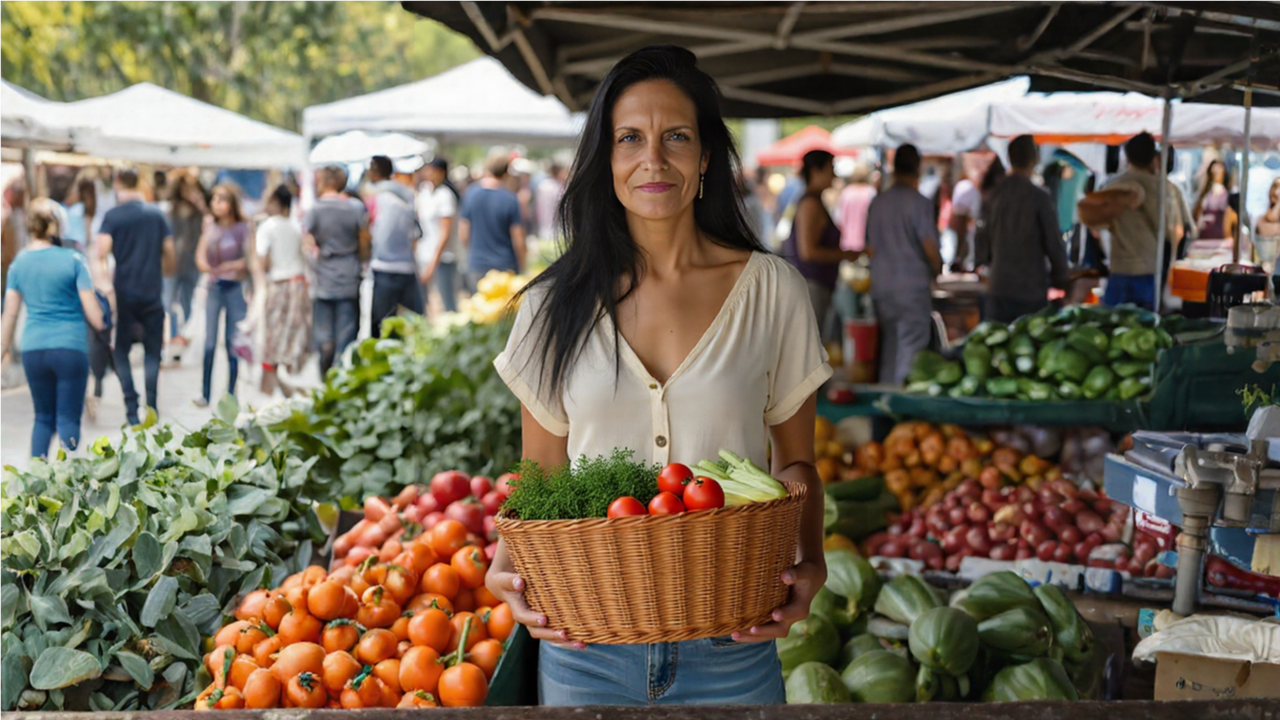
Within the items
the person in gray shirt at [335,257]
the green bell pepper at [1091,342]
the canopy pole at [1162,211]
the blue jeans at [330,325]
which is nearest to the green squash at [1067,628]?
the green bell pepper at [1091,342]

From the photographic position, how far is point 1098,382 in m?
5.40

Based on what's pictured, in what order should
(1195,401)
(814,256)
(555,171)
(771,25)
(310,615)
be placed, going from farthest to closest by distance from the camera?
1. (555,171)
2. (814,256)
3. (771,25)
4. (1195,401)
5. (310,615)

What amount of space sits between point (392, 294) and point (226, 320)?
9.41ft

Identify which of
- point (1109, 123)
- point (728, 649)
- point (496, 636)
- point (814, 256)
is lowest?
point (496, 636)

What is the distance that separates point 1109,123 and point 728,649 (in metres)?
5.03

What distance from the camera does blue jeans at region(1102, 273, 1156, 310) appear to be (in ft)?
18.5

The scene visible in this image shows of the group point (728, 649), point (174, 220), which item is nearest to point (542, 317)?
point (728, 649)

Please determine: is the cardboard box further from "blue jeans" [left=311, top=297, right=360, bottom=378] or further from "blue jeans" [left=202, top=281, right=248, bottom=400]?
"blue jeans" [left=311, top=297, right=360, bottom=378]

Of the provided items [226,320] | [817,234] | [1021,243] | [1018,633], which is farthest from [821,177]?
[1018,633]

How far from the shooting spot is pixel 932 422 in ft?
19.2

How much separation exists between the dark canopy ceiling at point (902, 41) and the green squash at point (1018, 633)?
1589mm

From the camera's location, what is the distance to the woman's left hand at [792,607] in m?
1.90

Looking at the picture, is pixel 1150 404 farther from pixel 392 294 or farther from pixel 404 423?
pixel 392 294

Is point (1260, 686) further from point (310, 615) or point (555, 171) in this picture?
point (555, 171)
